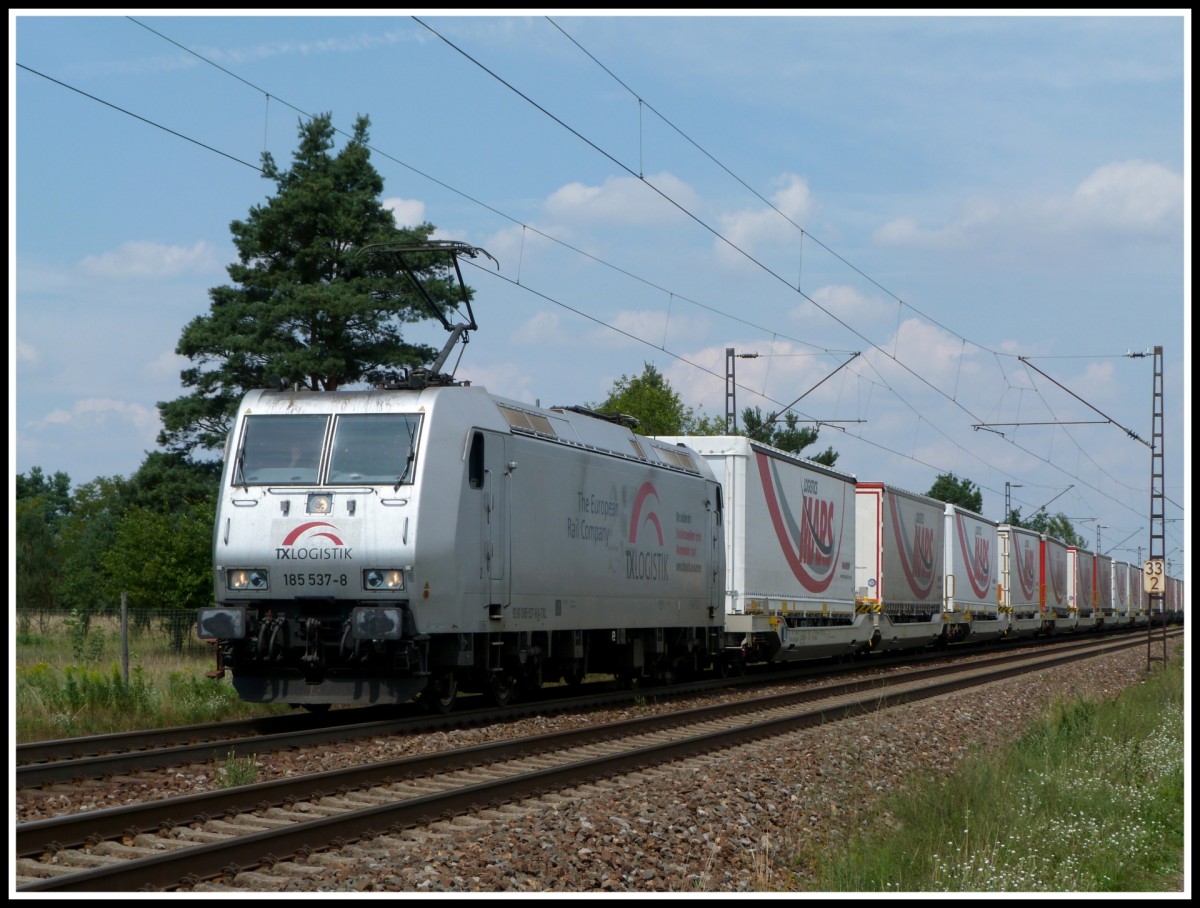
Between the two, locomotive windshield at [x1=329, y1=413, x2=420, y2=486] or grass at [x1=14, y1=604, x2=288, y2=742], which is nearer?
locomotive windshield at [x1=329, y1=413, x2=420, y2=486]

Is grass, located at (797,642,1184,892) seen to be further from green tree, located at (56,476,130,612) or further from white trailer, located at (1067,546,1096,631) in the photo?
white trailer, located at (1067,546,1096,631)

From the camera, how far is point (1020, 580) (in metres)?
48.9

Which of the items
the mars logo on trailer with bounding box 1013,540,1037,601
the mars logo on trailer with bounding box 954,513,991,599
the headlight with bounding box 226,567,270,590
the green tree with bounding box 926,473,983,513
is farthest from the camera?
the green tree with bounding box 926,473,983,513

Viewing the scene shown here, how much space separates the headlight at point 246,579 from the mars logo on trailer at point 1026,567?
122 feet

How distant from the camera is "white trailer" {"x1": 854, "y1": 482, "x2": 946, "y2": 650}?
31.4 metres

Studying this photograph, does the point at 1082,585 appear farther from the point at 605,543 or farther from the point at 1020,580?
the point at 605,543

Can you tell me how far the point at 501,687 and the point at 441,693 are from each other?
125 centimetres

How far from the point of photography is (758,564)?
24.9m

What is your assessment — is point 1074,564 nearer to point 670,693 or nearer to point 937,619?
point 937,619

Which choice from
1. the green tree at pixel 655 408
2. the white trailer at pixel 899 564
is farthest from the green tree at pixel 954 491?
the white trailer at pixel 899 564

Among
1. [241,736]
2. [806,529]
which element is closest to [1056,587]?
[806,529]

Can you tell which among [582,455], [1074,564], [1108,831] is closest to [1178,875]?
[1108,831]

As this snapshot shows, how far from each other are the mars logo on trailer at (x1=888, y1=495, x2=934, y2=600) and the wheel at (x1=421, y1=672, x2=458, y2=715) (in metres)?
18.0

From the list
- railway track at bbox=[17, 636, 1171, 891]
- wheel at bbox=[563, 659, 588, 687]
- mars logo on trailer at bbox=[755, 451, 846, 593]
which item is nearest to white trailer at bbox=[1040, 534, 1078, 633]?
mars logo on trailer at bbox=[755, 451, 846, 593]
